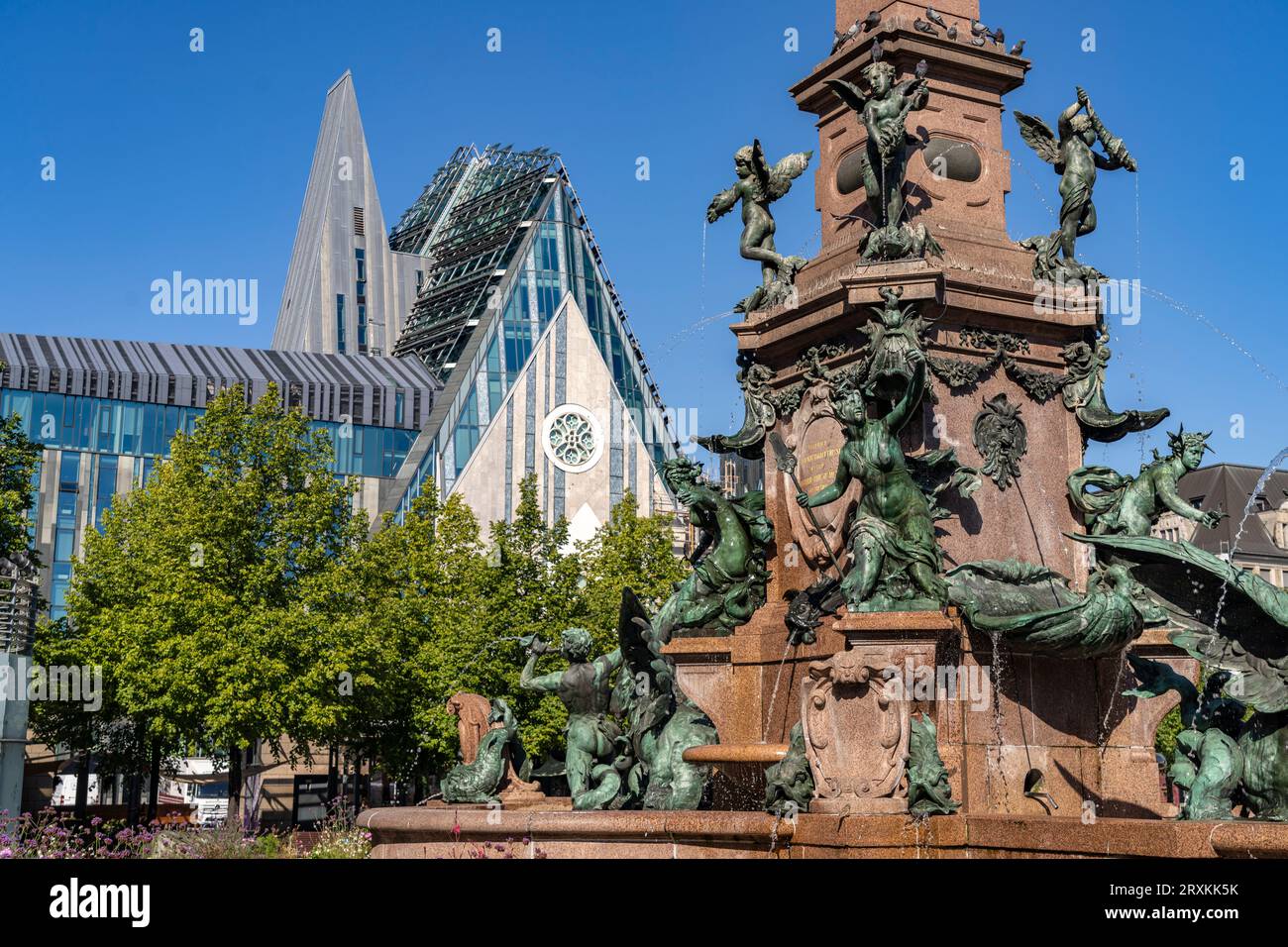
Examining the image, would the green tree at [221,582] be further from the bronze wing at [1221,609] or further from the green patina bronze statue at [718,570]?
the bronze wing at [1221,609]

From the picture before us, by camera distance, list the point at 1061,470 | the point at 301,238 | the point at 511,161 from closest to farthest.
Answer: the point at 1061,470, the point at 511,161, the point at 301,238

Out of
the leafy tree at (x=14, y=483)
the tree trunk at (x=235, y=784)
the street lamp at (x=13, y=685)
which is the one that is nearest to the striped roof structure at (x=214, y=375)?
the leafy tree at (x=14, y=483)

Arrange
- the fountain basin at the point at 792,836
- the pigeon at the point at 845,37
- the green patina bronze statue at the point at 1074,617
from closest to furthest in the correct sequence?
the fountain basin at the point at 792,836
the green patina bronze statue at the point at 1074,617
the pigeon at the point at 845,37

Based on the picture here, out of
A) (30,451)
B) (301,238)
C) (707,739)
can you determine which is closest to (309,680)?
(30,451)

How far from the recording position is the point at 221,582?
3488 cm

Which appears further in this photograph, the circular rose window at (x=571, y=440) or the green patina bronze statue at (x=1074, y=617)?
the circular rose window at (x=571, y=440)

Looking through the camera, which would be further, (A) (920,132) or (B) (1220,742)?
(A) (920,132)

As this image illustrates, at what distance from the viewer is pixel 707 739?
47.4ft

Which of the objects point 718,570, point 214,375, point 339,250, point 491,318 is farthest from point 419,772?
point 339,250

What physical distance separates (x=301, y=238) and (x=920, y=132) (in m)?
120

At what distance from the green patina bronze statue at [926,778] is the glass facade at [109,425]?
7301 centimetres

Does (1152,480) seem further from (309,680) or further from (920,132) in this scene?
(309,680)

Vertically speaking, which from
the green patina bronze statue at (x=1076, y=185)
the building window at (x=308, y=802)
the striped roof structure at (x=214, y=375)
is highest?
the striped roof structure at (x=214, y=375)

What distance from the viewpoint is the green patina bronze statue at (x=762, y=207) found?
17.0 meters
